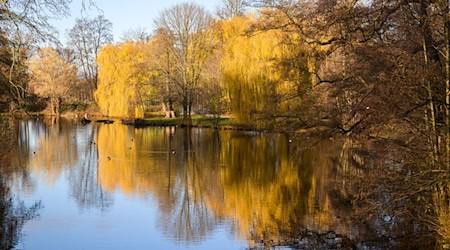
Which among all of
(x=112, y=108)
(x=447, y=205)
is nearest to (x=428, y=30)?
(x=447, y=205)

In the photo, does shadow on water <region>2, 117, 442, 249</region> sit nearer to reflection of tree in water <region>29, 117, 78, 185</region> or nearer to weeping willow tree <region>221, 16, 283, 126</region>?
reflection of tree in water <region>29, 117, 78, 185</region>

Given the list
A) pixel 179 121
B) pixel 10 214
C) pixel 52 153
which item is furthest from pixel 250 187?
pixel 179 121

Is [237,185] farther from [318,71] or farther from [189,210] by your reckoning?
[318,71]

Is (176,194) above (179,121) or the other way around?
the other way around

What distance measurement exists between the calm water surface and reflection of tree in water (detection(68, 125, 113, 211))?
0.08ft

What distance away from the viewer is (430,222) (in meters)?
6.53

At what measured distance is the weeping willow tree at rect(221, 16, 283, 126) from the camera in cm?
2325

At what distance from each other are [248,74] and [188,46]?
8.06m

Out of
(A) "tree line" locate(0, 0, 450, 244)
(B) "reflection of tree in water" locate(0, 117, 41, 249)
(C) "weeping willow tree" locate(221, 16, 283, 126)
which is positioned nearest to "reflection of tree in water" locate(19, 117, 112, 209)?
(B) "reflection of tree in water" locate(0, 117, 41, 249)

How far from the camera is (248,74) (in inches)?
958

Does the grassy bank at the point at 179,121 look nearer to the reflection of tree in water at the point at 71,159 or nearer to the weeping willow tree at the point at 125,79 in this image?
the weeping willow tree at the point at 125,79

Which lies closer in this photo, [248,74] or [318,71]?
[318,71]

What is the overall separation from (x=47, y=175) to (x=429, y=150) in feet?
34.7

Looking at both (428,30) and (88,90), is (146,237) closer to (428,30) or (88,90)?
(428,30)
